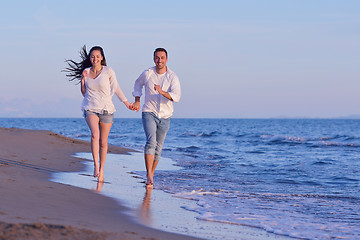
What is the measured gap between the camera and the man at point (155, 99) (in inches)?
269

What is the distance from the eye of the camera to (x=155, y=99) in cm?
689

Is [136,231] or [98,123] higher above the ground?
[98,123]

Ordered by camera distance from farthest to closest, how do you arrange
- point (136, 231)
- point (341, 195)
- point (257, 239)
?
1. point (341, 195)
2. point (257, 239)
3. point (136, 231)

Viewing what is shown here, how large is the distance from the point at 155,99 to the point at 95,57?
109cm

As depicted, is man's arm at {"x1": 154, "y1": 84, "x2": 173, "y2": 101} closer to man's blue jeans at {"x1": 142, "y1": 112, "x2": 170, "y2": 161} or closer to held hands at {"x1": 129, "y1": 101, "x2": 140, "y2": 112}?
man's blue jeans at {"x1": 142, "y1": 112, "x2": 170, "y2": 161}

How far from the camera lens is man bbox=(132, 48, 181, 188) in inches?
269

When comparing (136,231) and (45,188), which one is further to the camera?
(45,188)

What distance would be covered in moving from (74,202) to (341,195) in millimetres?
4484

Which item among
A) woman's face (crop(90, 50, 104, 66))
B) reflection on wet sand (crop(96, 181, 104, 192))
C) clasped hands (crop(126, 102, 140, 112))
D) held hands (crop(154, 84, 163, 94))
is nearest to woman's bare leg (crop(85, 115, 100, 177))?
reflection on wet sand (crop(96, 181, 104, 192))

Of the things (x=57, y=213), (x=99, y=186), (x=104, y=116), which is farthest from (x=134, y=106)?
(x=57, y=213)

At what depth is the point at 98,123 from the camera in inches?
271

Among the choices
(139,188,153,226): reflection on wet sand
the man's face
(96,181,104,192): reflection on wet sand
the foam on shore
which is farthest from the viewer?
the man's face

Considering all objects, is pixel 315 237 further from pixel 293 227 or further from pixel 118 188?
pixel 118 188

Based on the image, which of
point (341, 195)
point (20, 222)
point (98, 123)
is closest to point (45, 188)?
point (98, 123)
